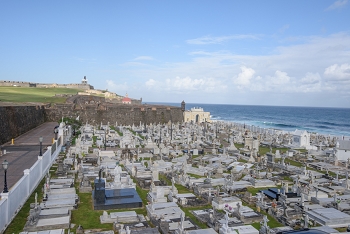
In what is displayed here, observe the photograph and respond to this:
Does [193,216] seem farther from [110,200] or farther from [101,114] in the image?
[101,114]

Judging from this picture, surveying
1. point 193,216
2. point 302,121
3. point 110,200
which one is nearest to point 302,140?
point 193,216

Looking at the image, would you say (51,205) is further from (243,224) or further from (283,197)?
(283,197)

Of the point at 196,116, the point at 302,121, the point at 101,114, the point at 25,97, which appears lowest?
the point at 302,121

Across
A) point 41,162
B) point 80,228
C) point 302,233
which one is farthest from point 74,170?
point 302,233

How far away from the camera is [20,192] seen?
36.5ft

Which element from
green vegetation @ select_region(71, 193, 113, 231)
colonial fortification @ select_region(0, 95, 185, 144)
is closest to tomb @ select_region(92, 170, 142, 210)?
green vegetation @ select_region(71, 193, 113, 231)

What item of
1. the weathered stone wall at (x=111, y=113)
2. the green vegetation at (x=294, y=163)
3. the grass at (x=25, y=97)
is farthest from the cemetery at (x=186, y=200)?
the grass at (x=25, y=97)

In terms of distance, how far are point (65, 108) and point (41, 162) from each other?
99.9ft

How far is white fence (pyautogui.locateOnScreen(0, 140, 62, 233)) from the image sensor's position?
9.27m

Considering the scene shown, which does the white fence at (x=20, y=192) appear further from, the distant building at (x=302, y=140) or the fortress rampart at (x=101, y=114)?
the distant building at (x=302, y=140)

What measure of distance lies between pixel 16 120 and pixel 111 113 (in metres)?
19.4

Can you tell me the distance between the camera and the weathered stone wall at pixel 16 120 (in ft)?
79.5

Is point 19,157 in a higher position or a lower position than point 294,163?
higher

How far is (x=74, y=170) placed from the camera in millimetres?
16734
